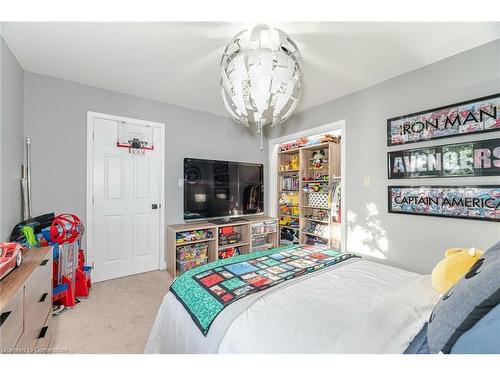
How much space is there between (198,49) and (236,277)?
187 cm

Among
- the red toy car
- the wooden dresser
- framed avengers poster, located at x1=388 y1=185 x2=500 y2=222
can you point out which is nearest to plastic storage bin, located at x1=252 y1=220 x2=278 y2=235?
framed avengers poster, located at x1=388 y1=185 x2=500 y2=222

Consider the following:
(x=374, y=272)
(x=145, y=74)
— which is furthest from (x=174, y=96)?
(x=374, y=272)

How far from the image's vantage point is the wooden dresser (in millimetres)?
927

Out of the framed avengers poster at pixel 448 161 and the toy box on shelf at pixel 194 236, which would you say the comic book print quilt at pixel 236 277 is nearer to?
the framed avengers poster at pixel 448 161

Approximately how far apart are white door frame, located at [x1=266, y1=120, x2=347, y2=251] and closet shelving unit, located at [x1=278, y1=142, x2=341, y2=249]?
0.39 ft

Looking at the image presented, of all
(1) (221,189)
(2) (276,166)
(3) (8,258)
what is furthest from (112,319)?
(2) (276,166)

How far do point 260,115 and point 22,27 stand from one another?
193 centimetres

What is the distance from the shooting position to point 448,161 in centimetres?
194

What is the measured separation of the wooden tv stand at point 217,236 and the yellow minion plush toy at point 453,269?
2437mm

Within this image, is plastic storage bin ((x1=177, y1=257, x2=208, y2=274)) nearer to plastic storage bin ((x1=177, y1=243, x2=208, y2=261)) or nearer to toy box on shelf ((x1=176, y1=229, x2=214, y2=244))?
plastic storage bin ((x1=177, y1=243, x2=208, y2=261))

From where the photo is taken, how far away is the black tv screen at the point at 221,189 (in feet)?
10.1

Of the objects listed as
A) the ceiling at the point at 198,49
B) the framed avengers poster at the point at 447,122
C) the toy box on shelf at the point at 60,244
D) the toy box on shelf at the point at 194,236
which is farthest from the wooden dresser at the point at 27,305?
the framed avengers poster at the point at 447,122

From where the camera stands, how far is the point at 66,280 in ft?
6.66
